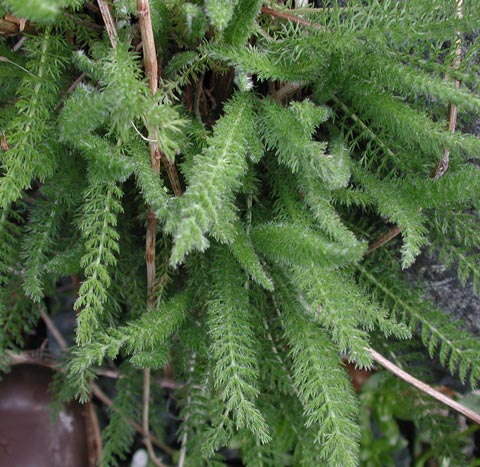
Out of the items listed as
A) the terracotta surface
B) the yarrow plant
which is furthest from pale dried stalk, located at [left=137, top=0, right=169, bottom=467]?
the terracotta surface

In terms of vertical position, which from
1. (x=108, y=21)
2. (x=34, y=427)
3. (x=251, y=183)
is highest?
(x=108, y=21)

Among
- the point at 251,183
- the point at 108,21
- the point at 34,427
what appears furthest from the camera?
the point at 34,427

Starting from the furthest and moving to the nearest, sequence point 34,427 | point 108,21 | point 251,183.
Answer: point 34,427 < point 251,183 < point 108,21

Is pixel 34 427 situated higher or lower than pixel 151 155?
lower

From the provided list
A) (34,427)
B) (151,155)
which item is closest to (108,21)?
(151,155)

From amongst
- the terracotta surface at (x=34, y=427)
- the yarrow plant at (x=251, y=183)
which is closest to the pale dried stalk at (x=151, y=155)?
the yarrow plant at (x=251, y=183)

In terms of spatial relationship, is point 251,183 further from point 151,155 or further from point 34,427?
point 34,427

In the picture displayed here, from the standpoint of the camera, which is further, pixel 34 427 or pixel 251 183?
pixel 34 427

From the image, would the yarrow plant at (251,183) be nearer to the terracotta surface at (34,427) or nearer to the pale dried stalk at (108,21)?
the pale dried stalk at (108,21)
